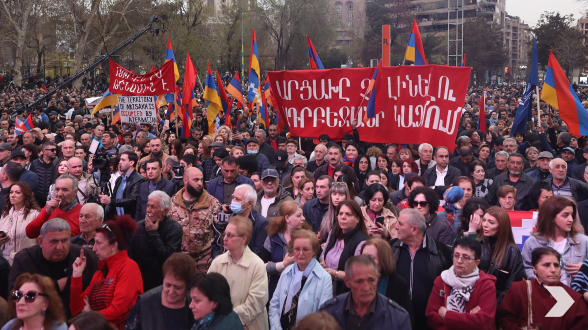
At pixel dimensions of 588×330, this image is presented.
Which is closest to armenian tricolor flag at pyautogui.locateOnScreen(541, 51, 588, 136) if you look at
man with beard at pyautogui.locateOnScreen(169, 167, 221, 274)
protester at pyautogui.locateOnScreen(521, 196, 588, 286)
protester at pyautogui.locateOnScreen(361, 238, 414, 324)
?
protester at pyautogui.locateOnScreen(521, 196, 588, 286)

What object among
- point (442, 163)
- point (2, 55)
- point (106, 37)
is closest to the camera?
point (442, 163)

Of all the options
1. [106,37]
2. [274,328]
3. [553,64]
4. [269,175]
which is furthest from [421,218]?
[106,37]

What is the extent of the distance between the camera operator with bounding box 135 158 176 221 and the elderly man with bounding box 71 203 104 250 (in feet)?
5.41

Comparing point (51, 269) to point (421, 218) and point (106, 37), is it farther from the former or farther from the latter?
point (106, 37)

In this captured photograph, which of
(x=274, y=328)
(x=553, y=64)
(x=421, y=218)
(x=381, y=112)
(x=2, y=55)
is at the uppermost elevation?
(x=2, y=55)

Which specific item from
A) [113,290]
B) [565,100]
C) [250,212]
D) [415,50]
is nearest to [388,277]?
[250,212]

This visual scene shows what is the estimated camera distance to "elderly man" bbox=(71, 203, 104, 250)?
16.6ft

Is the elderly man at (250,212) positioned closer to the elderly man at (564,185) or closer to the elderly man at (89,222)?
the elderly man at (89,222)

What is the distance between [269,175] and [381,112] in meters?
3.51

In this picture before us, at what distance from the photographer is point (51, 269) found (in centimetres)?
462

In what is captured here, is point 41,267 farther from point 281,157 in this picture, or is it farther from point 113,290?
point 281,157

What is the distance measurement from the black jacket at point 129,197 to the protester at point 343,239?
2757 mm

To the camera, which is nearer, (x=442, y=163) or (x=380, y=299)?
(x=380, y=299)

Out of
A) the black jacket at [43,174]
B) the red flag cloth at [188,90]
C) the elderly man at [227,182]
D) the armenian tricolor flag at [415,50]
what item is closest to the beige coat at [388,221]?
the elderly man at [227,182]
